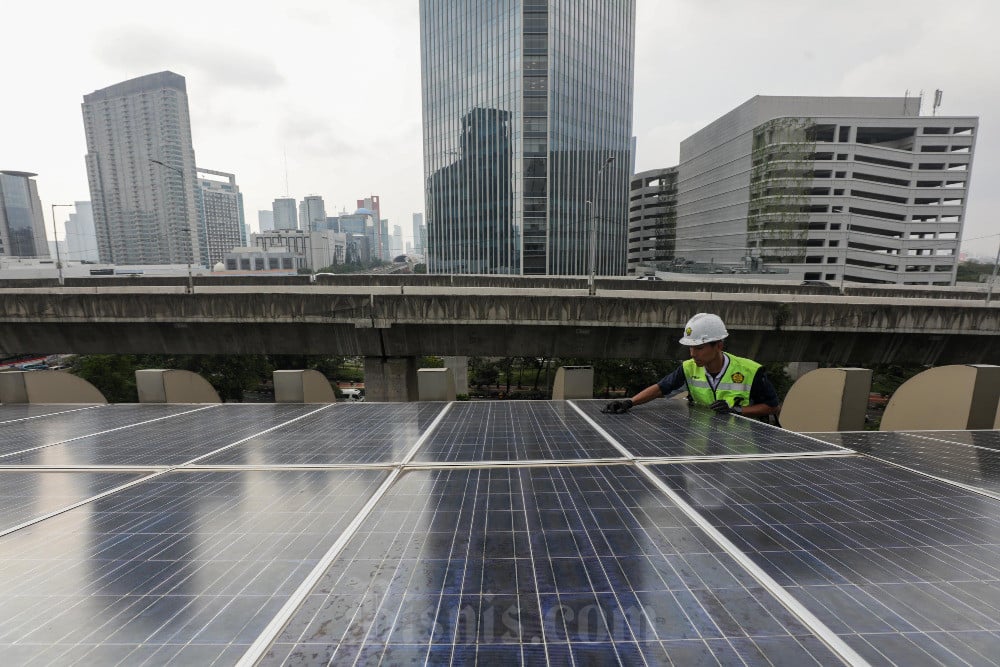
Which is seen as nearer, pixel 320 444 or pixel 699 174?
pixel 320 444

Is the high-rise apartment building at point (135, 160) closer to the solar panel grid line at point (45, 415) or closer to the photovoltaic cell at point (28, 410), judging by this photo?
the photovoltaic cell at point (28, 410)

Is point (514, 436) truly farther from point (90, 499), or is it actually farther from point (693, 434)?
point (90, 499)

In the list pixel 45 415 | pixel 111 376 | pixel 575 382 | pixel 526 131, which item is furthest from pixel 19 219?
pixel 575 382

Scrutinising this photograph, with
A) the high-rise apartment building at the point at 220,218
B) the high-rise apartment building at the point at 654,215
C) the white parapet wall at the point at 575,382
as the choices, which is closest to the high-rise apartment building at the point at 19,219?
the high-rise apartment building at the point at 220,218

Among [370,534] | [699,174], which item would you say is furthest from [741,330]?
[699,174]

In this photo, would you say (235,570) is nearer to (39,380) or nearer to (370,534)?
(370,534)

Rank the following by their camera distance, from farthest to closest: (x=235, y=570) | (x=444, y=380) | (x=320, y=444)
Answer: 1. (x=444, y=380)
2. (x=320, y=444)
3. (x=235, y=570)
